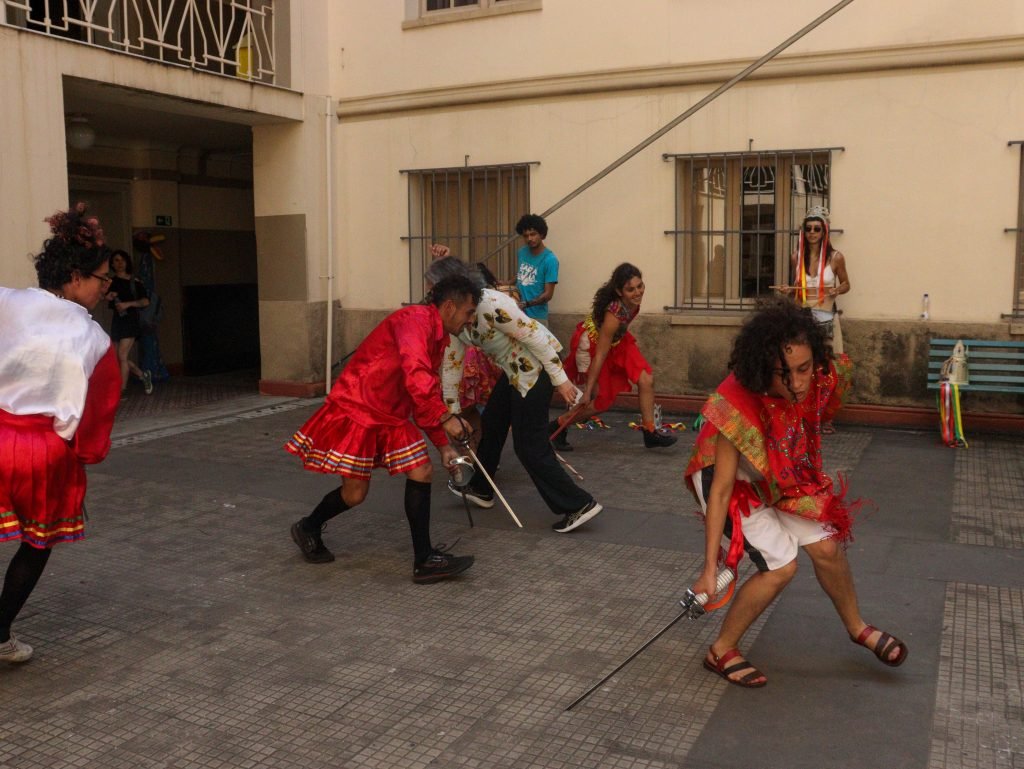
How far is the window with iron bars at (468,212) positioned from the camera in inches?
436

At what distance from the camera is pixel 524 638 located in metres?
4.62

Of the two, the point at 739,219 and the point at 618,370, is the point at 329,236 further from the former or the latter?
the point at 618,370

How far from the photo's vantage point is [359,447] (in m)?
5.26

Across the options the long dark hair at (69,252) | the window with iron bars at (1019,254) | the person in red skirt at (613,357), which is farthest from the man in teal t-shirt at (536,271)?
the long dark hair at (69,252)

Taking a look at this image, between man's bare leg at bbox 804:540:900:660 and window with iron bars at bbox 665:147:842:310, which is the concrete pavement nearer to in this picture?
man's bare leg at bbox 804:540:900:660

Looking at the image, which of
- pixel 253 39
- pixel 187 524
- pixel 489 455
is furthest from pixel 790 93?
pixel 187 524

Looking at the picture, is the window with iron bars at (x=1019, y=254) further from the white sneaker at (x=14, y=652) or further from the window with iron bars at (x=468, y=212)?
the white sneaker at (x=14, y=652)

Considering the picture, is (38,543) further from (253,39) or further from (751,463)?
(253,39)

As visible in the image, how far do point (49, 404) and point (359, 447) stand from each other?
5.03 feet

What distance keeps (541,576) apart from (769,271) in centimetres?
532

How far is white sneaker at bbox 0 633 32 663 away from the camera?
14.2 ft

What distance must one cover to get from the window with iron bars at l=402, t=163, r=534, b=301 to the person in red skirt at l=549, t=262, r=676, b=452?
2467 millimetres

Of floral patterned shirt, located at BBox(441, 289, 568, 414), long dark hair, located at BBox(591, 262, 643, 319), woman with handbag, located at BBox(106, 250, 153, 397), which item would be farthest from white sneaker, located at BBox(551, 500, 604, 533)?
woman with handbag, located at BBox(106, 250, 153, 397)

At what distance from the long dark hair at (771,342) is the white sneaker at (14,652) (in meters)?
3.04
